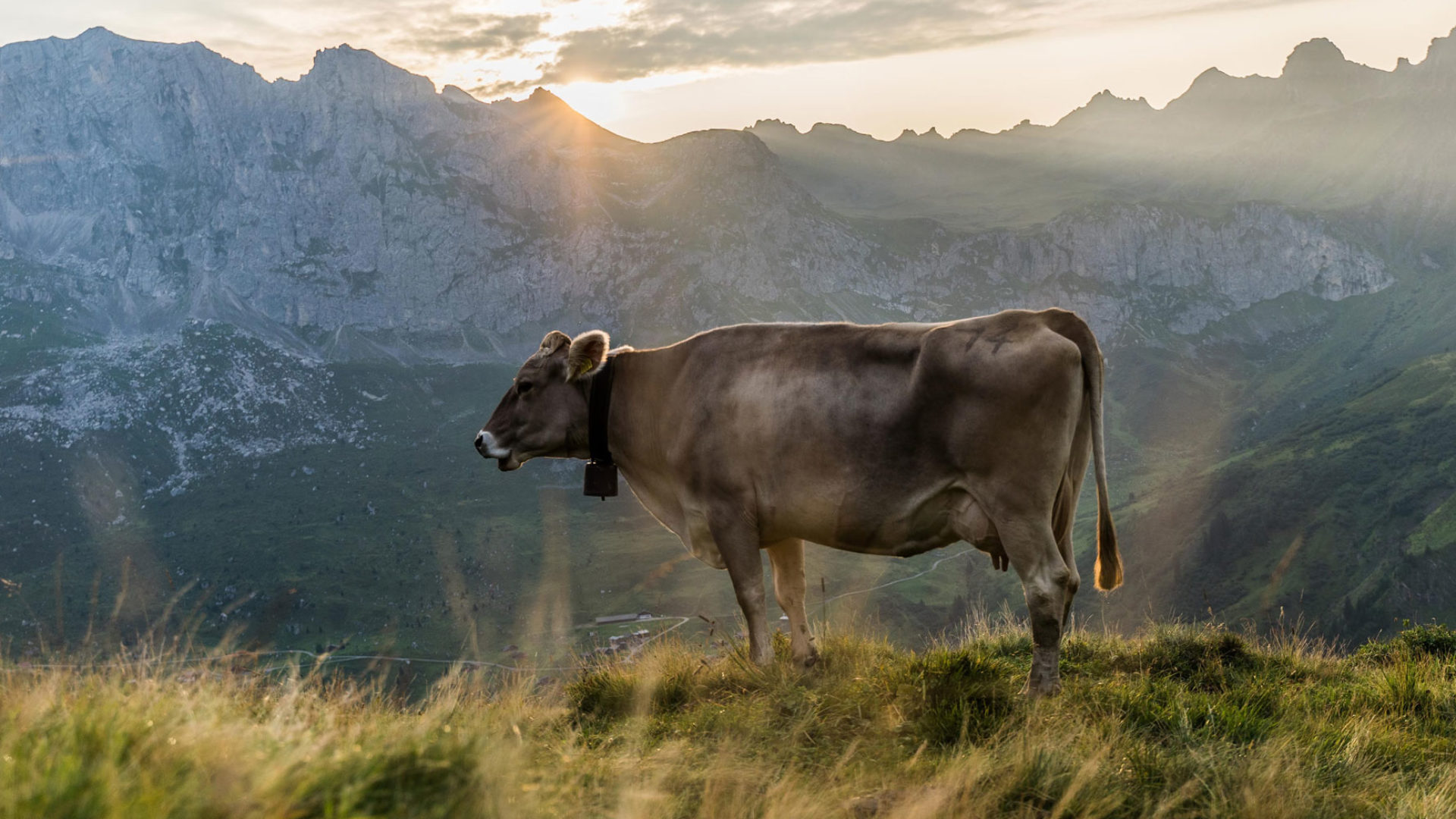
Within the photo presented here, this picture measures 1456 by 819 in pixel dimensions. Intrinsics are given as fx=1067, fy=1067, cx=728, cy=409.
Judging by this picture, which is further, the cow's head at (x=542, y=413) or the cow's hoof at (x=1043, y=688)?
the cow's head at (x=542, y=413)

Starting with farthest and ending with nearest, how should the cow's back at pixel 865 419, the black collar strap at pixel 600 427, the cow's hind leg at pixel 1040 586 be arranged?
the black collar strap at pixel 600 427
the cow's back at pixel 865 419
the cow's hind leg at pixel 1040 586

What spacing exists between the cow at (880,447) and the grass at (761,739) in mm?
886

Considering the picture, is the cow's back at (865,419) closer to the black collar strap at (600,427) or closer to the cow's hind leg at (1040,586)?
the cow's hind leg at (1040,586)

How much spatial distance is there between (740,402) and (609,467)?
1.97 metres

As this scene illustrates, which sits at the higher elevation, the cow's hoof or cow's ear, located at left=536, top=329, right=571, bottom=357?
cow's ear, located at left=536, top=329, right=571, bottom=357

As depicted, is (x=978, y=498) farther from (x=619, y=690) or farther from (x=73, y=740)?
(x=73, y=740)

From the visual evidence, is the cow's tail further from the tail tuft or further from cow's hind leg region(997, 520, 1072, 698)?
cow's hind leg region(997, 520, 1072, 698)

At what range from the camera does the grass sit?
374 cm

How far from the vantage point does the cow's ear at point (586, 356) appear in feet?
35.7

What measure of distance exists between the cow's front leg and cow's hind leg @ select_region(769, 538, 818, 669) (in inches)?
9.0

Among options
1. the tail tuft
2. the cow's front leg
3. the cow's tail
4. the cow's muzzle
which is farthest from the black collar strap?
the tail tuft

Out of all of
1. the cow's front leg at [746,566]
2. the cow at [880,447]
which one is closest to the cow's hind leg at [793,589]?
the cow at [880,447]

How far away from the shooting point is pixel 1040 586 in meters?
8.42

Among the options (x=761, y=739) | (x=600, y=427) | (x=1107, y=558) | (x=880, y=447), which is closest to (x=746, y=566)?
(x=880, y=447)
